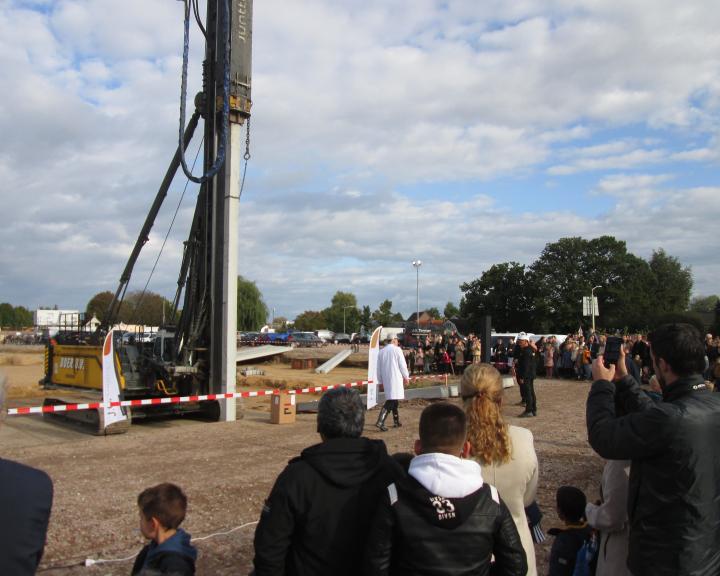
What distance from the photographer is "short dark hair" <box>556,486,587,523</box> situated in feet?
13.3

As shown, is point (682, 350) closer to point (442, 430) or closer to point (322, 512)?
point (442, 430)

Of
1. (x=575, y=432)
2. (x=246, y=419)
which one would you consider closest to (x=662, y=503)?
(x=575, y=432)

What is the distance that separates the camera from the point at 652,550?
2781 mm

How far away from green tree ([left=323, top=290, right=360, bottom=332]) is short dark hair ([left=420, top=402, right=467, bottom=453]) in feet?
435

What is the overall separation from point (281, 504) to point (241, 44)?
13.5 metres

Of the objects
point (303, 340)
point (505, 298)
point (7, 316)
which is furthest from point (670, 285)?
point (7, 316)

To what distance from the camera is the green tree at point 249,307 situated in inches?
3656

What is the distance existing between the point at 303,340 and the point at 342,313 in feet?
243

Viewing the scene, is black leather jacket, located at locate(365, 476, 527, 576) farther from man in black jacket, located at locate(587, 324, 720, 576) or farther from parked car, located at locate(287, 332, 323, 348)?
parked car, located at locate(287, 332, 323, 348)

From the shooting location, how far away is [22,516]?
225 centimetres

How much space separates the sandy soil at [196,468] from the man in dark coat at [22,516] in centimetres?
59

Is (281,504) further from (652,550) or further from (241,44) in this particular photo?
(241,44)

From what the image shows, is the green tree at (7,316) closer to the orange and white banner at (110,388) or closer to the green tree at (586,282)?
the green tree at (586,282)

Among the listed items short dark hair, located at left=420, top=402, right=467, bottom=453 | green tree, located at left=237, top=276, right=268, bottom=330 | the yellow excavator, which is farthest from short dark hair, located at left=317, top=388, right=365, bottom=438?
green tree, located at left=237, top=276, right=268, bottom=330
